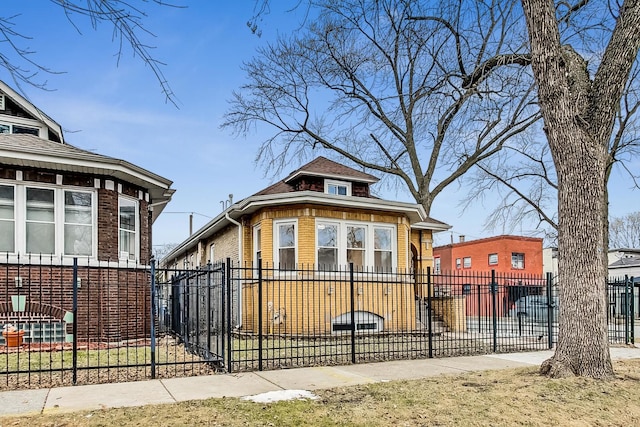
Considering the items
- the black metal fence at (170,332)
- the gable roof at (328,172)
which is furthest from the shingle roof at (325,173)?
the black metal fence at (170,332)

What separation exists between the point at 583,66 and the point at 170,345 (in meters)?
10.7

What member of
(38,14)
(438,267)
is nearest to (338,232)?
(38,14)

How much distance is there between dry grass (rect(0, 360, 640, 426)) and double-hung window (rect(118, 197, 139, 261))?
8201 millimetres

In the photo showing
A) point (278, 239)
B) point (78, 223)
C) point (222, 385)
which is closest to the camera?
point (222, 385)

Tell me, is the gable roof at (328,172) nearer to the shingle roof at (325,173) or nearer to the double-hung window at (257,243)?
the shingle roof at (325,173)

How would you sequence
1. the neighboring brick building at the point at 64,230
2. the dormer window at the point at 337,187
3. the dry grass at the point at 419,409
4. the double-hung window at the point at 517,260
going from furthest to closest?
1. the double-hung window at the point at 517,260
2. the dormer window at the point at 337,187
3. the neighboring brick building at the point at 64,230
4. the dry grass at the point at 419,409

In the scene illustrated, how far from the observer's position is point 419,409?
671cm

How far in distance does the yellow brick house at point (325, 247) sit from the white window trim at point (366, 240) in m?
0.03

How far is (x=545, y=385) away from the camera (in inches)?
320

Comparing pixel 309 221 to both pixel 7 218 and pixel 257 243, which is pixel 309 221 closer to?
pixel 257 243

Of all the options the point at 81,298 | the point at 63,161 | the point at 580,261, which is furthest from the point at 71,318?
the point at 580,261

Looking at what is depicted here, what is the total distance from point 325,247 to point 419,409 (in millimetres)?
9207

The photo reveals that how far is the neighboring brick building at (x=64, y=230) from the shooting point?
40.0 ft

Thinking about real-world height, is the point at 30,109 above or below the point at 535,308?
above
